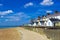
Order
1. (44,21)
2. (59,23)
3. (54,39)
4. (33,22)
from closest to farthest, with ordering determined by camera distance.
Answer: (54,39) → (59,23) → (44,21) → (33,22)

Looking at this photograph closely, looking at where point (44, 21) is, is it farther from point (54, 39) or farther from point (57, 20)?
point (54, 39)

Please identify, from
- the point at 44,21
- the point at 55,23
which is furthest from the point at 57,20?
the point at 44,21

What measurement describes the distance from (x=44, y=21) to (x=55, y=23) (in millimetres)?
9893

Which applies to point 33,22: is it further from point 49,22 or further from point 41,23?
point 49,22

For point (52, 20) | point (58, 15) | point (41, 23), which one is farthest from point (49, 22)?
point (41, 23)

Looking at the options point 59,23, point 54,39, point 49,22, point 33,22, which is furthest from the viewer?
point 33,22

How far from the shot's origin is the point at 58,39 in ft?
63.8

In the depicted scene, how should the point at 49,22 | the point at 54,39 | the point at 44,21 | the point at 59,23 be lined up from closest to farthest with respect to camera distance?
the point at 54,39 → the point at 59,23 → the point at 49,22 → the point at 44,21

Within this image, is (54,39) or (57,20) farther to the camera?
(57,20)

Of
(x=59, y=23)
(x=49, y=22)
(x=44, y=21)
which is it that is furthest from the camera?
(x=44, y=21)

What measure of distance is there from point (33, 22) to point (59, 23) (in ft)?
93.9

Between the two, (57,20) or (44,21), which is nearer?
(57,20)

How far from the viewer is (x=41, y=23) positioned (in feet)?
225

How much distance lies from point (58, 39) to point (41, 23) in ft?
162
